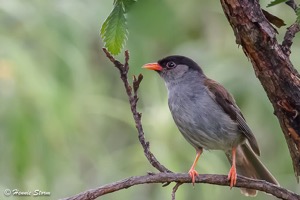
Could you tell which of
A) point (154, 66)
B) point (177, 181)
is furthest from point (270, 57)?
point (154, 66)

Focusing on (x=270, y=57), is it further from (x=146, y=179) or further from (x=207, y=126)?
(x=207, y=126)

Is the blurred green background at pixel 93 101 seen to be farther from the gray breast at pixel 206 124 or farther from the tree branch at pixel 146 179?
the tree branch at pixel 146 179

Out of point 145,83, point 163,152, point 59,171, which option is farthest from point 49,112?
point 145,83

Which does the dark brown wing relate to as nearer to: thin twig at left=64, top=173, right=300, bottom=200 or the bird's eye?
the bird's eye

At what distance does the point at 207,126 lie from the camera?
15.8 ft

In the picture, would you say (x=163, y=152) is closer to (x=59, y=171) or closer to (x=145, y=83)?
(x=59, y=171)

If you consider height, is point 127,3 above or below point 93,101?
below


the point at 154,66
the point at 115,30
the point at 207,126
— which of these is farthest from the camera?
the point at 154,66

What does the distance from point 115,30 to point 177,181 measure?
85 cm

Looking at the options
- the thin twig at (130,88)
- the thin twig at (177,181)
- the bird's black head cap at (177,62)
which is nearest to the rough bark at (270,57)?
the thin twig at (177,181)

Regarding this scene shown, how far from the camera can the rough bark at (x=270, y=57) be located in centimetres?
335

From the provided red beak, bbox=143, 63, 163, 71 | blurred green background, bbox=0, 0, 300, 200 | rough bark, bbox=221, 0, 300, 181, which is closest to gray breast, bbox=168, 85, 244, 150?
red beak, bbox=143, 63, 163, 71

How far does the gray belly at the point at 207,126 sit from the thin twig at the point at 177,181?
0.87m

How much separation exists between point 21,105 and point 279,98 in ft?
7.50
